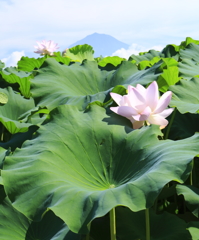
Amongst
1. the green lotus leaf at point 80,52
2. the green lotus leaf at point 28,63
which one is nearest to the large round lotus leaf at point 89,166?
the green lotus leaf at point 28,63

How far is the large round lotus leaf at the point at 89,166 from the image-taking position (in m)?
0.86

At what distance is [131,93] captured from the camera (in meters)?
1.26

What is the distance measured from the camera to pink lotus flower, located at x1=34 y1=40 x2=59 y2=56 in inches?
158

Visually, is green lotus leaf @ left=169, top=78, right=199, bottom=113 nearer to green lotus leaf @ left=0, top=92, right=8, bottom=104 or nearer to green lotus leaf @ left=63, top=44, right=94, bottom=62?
green lotus leaf @ left=0, top=92, right=8, bottom=104

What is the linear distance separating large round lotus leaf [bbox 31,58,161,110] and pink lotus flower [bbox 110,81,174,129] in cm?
35

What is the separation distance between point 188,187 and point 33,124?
751 millimetres

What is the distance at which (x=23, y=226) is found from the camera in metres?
1.16

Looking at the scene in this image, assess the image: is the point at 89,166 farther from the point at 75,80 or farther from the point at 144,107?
the point at 75,80

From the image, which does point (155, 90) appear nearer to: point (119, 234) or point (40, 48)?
point (119, 234)

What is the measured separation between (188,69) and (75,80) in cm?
63

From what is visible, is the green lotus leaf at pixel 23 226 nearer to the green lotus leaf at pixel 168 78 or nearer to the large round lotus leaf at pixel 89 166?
the large round lotus leaf at pixel 89 166

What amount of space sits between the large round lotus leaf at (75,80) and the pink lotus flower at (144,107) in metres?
0.35

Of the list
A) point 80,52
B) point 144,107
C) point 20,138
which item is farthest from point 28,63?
point 144,107

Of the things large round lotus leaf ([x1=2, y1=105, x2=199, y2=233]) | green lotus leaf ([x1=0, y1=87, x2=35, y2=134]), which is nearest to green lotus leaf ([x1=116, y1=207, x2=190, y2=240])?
large round lotus leaf ([x1=2, y1=105, x2=199, y2=233])
